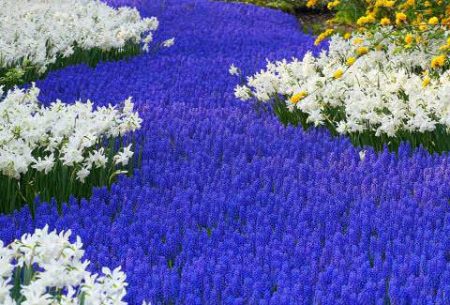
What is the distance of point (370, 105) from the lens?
5.72 m

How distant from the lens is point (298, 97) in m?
6.01

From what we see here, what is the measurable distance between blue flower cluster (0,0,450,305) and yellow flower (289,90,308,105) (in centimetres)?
22

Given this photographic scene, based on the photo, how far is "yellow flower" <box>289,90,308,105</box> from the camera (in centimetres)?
602

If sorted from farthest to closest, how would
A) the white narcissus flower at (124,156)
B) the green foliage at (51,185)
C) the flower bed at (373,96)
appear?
1. the flower bed at (373,96)
2. the white narcissus flower at (124,156)
3. the green foliage at (51,185)

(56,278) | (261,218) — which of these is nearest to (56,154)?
(261,218)

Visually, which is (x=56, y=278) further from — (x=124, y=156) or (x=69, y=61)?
(x=69, y=61)

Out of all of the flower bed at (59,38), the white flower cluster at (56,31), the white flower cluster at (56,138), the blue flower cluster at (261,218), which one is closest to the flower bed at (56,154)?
the white flower cluster at (56,138)

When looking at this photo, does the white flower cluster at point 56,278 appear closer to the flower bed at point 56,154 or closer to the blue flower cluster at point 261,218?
the blue flower cluster at point 261,218

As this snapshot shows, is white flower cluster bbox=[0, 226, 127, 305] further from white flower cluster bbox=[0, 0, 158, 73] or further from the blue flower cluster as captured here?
white flower cluster bbox=[0, 0, 158, 73]

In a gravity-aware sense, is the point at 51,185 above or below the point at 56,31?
above

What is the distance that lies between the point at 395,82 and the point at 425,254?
292cm

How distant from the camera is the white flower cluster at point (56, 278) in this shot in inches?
102

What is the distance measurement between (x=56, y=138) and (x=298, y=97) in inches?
79.4

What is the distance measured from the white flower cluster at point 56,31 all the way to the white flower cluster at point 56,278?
16.1ft
